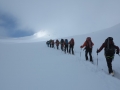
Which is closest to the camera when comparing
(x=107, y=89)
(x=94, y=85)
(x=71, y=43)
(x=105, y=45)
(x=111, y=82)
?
(x=107, y=89)

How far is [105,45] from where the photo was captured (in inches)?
227

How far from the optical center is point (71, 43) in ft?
41.3

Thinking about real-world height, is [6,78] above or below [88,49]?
below

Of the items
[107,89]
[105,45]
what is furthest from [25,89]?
[105,45]

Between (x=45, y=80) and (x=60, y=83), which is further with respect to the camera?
(x=45, y=80)

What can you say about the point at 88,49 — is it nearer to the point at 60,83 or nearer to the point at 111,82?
the point at 111,82

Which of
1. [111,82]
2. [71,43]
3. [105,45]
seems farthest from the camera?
[71,43]

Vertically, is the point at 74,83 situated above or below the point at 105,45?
below

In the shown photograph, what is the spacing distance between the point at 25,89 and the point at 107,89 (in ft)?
9.67

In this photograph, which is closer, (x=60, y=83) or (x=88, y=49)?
(x=60, y=83)

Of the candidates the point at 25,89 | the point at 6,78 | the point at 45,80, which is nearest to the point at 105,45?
the point at 45,80

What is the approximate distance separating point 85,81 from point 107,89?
89 centimetres

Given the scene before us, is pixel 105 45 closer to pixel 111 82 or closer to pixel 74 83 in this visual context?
pixel 111 82

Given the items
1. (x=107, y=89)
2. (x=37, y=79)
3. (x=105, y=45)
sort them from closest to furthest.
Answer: (x=107, y=89)
(x=37, y=79)
(x=105, y=45)
